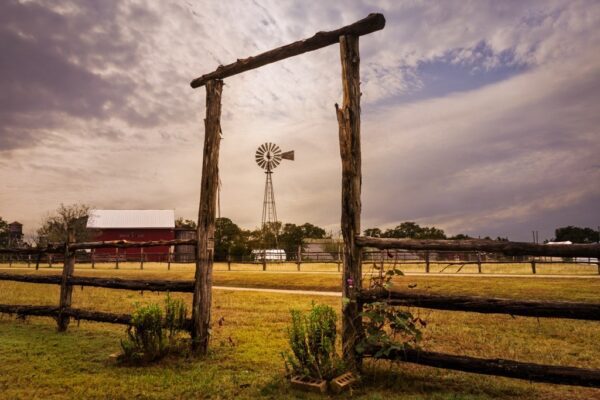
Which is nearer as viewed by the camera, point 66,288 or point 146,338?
point 146,338

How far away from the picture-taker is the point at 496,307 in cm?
459

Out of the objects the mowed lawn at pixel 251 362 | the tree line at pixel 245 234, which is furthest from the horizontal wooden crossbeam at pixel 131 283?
the tree line at pixel 245 234

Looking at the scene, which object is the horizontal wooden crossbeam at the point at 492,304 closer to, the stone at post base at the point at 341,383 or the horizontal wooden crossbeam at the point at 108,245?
the stone at post base at the point at 341,383

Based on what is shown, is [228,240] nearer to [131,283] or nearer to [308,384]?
[131,283]

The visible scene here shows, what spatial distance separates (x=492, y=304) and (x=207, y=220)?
415 centimetres

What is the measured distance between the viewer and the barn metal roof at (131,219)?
55.9 metres

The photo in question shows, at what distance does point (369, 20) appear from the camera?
17.8 feet

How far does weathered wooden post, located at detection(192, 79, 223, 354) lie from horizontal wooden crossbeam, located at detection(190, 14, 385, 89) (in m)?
0.23

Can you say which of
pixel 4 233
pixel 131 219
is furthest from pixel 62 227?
pixel 4 233

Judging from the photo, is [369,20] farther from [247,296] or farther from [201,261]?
[247,296]

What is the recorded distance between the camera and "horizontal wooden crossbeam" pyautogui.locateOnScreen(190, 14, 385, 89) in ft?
17.9

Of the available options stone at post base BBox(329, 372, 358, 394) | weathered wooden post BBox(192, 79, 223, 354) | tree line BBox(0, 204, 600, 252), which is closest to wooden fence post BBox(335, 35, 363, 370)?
stone at post base BBox(329, 372, 358, 394)

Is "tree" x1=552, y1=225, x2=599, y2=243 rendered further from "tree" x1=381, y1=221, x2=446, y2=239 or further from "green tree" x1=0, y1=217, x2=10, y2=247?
"green tree" x1=0, y1=217, x2=10, y2=247

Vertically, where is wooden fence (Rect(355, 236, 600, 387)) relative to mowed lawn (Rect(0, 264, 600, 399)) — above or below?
above
